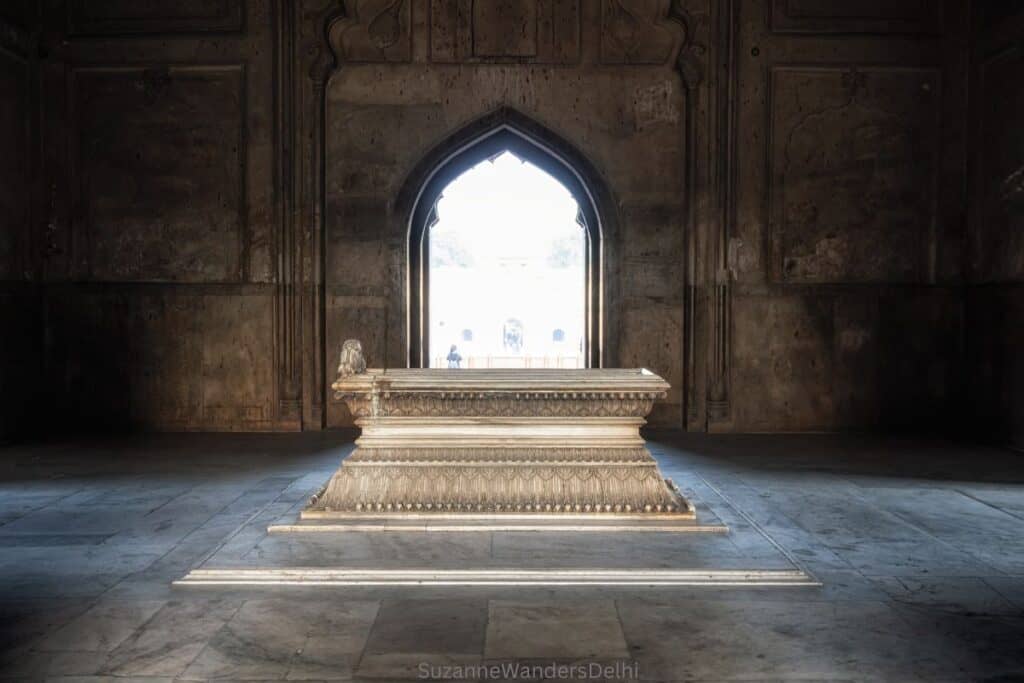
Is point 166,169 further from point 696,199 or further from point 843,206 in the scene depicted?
point 843,206

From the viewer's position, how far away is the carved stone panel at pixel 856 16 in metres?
8.28

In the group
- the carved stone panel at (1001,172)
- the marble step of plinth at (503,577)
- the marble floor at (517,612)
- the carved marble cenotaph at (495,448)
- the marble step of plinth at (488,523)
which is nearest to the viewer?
the marble floor at (517,612)

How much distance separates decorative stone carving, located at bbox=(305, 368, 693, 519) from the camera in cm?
451

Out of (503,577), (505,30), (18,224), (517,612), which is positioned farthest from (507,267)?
(517,612)

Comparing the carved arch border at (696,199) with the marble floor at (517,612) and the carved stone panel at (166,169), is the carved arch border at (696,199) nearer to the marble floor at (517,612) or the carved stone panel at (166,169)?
the carved stone panel at (166,169)

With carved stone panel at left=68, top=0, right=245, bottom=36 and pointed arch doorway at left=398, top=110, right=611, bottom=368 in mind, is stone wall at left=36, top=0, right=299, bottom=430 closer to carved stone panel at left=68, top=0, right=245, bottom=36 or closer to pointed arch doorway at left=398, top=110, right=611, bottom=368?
carved stone panel at left=68, top=0, right=245, bottom=36

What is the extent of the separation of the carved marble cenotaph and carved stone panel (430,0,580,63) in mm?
4598

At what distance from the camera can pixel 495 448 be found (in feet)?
15.1

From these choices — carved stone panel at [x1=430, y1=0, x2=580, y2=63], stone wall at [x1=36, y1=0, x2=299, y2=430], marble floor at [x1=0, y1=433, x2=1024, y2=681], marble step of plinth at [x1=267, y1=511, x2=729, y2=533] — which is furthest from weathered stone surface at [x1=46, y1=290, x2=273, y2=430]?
marble step of plinth at [x1=267, y1=511, x2=729, y2=533]

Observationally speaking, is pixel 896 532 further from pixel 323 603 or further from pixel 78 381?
pixel 78 381

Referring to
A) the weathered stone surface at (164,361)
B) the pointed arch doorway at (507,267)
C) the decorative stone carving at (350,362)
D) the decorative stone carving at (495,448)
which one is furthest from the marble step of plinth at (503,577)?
the pointed arch doorway at (507,267)

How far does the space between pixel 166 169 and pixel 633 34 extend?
4.46 metres

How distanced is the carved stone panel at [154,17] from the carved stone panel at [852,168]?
5.07 meters

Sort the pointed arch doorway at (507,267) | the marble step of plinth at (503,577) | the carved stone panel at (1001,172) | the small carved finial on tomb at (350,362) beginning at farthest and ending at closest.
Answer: the pointed arch doorway at (507,267) < the carved stone panel at (1001,172) < the small carved finial on tomb at (350,362) < the marble step of plinth at (503,577)
